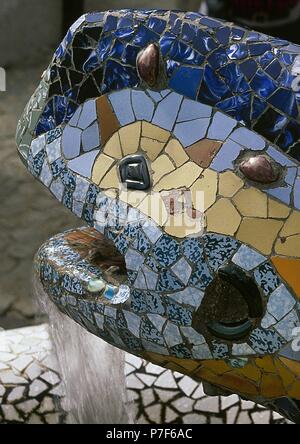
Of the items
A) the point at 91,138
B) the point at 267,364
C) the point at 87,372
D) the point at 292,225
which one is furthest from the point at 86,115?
the point at 87,372

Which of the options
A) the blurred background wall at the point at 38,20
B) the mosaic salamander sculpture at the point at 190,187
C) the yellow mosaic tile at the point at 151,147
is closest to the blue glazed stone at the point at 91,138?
the mosaic salamander sculpture at the point at 190,187

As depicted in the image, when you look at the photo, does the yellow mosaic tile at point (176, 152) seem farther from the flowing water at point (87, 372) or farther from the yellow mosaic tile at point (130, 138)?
the flowing water at point (87, 372)

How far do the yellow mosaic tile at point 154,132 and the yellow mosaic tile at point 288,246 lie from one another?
293 mm

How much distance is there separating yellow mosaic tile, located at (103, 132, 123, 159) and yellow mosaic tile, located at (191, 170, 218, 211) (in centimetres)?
18

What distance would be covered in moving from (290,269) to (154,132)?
0.37 m

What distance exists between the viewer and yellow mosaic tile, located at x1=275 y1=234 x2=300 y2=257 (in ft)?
4.89

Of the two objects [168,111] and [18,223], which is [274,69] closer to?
[168,111]

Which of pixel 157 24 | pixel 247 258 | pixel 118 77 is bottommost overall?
pixel 247 258

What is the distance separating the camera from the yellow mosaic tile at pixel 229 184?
1516 mm

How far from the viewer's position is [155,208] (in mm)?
1575

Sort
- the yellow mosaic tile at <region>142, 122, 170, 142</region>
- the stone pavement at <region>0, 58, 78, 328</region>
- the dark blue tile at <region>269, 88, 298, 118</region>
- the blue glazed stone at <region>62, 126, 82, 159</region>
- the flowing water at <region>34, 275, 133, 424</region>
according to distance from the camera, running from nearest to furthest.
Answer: the dark blue tile at <region>269, 88, 298, 118</region> < the yellow mosaic tile at <region>142, 122, 170, 142</region> < the blue glazed stone at <region>62, 126, 82, 159</region> < the flowing water at <region>34, 275, 133, 424</region> < the stone pavement at <region>0, 58, 78, 328</region>

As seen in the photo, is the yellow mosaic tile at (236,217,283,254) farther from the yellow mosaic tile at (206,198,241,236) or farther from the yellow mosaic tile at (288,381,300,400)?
the yellow mosaic tile at (288,381,300,400)

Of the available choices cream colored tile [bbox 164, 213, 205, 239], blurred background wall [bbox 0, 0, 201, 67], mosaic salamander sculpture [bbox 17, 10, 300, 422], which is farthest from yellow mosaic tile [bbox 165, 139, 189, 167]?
blurred background wall [bbox 0, 0, 201, 67]
